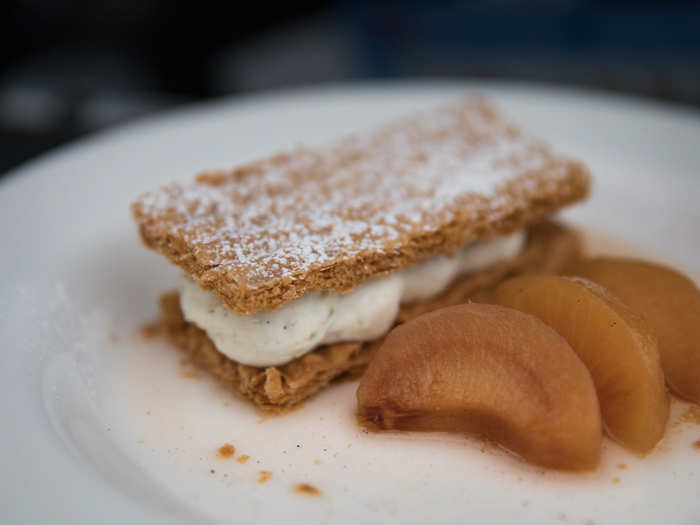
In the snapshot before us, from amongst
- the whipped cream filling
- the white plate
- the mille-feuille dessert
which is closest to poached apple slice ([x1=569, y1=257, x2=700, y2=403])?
the white plate

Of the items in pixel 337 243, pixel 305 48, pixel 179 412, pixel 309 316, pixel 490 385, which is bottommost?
pixel 179 412

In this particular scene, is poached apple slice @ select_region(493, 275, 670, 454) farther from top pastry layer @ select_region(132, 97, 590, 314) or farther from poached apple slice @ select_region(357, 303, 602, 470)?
top pastry layer @ select_region(132, 97, 590, 314)

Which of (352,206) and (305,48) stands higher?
(305,48)

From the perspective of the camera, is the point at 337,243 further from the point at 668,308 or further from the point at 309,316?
the point at 668,308

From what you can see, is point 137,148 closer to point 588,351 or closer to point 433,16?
point 588,351

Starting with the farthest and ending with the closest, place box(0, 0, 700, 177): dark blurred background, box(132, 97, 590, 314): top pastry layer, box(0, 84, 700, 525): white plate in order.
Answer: box(0, 0, 700, 177): dark blurred background
box(132, 97, 590, 314): top pastry layer
box(0, 84, 700, 525): white plate

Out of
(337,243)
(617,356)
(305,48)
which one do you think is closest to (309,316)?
(337,243)
